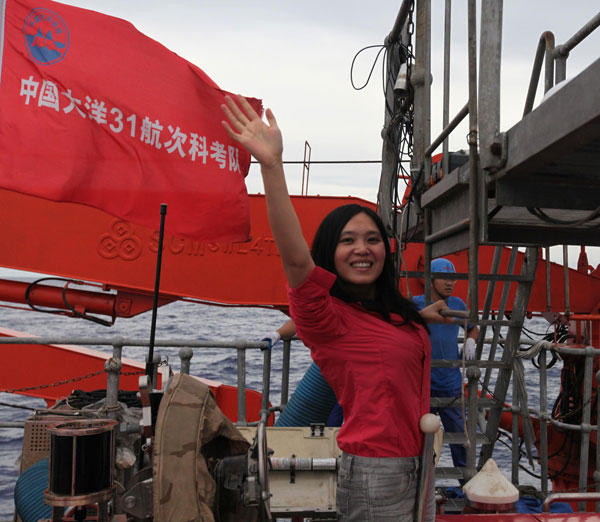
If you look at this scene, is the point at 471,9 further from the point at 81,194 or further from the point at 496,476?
the point at 81,194

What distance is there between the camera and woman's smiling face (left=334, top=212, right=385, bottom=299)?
2.14m

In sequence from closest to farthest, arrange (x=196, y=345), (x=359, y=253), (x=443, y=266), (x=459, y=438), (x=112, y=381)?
(x=359, y=253) → (x=112, y=381) → (x=459, y=438) → (x=196, y=345) → (x=443, y=266)

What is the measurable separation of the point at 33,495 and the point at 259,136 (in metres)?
2.68

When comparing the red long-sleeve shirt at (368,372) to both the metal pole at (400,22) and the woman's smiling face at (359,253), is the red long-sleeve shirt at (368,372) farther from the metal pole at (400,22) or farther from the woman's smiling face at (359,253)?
the metal pole at (400,22)

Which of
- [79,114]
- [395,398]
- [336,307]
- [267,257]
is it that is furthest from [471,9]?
[267,257]

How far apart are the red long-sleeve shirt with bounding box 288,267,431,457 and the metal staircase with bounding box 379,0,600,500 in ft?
3.20

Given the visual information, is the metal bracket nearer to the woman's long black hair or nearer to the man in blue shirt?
the woman's long black hair

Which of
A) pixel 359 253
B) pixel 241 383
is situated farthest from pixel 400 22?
pixel 359 253

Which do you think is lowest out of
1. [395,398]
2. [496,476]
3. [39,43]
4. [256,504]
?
[496,476]

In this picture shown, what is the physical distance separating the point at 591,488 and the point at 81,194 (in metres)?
7.34

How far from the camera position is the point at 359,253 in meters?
2.13

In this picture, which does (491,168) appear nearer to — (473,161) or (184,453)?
(473,161)

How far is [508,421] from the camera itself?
331 inches

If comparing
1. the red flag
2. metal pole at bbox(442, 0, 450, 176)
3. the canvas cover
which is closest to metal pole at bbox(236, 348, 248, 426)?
the red flag
